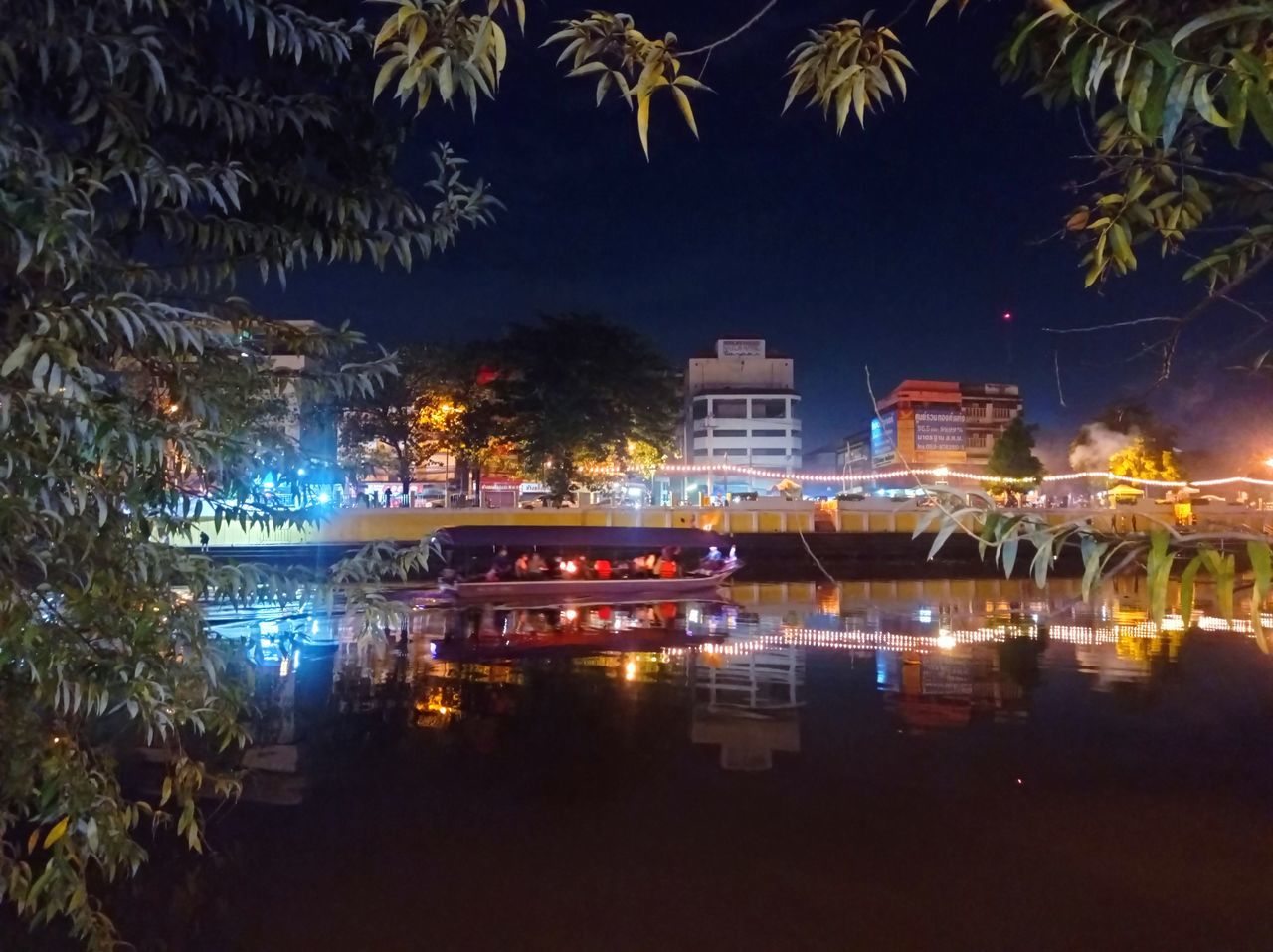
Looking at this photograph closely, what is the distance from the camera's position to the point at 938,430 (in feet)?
219

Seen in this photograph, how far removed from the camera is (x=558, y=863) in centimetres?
712

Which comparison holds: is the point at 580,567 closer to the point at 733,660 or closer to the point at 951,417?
the point at 733,660

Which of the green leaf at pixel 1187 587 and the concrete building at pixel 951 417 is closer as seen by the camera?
the green leaf at pixel 1187 587

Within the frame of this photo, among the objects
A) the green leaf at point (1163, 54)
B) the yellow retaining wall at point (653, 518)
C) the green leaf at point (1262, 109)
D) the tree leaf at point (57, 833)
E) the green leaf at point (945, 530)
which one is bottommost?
the tree leaf at point (57, 833)

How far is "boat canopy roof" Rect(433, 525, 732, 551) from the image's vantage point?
75.4ft

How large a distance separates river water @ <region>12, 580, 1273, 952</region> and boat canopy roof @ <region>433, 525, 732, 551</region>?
784 cm

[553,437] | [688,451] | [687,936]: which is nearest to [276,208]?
[687,936]

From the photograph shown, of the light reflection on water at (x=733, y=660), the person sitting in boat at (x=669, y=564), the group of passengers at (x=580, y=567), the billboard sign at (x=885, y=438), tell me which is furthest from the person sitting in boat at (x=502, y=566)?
the billboard sign at (x=885, y=438)

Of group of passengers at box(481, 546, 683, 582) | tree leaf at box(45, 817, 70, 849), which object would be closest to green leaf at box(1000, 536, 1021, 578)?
tree leaf at box(45, 817, 70, 849)

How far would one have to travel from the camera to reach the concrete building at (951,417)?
217 ft

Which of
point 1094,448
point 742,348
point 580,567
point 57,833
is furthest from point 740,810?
point 742,348

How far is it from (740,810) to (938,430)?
62.5 meters

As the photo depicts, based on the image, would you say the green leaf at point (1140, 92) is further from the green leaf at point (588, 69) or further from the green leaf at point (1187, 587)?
the green leaf at point (588, 69)

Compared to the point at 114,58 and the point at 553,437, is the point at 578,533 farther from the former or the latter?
the point at 114,58
